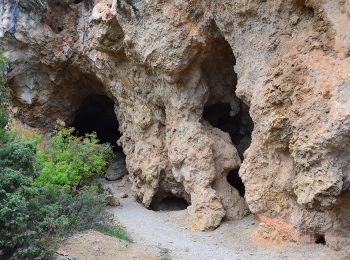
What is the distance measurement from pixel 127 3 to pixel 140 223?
676cm

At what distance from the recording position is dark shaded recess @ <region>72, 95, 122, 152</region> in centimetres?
2292

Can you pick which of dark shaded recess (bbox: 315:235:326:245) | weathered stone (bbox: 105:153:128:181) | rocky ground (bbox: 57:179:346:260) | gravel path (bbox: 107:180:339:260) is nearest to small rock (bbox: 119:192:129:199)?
gravel path (bbox: 107:180:339:260)

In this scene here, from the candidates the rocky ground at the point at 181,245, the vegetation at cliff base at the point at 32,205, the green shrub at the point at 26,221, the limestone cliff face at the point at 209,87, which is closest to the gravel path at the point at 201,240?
the rocky ground at the point at 181,245

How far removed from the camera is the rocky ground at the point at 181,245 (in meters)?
9.62

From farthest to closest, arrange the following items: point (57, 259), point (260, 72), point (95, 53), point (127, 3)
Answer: point (95, 53) < point (127, 3) < point (260, 72) < point (57, 259)

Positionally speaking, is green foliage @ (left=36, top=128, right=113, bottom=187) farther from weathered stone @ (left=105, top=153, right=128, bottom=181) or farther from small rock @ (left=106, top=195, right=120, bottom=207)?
weathered stone @ (left=105, top=153, right=128, bottom=181)

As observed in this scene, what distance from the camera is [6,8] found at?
17.8 m

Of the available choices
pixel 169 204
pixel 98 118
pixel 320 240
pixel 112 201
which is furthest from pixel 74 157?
pixel 98 118

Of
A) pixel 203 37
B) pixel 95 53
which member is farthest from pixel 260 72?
pixel 95 53

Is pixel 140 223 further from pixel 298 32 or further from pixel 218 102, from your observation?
pixel 298 32

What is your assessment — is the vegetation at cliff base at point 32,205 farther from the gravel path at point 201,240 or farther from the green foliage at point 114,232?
the gravel path at point 201,240

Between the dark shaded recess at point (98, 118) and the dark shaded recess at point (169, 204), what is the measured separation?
7.70m

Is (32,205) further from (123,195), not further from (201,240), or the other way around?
(123,195)

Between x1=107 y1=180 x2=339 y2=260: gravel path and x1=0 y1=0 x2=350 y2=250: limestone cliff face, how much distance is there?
47 centimetres
